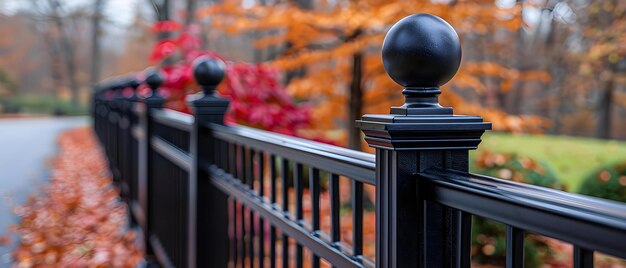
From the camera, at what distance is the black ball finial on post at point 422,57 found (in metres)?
1.18

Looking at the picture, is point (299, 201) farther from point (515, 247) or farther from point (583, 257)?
point (583, 257)

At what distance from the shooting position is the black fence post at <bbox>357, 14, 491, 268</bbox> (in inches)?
46.9

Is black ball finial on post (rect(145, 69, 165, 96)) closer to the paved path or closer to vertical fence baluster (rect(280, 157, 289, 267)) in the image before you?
the paved path

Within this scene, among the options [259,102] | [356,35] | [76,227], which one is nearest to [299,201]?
[259,102]

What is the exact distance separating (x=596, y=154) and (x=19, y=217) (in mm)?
10139

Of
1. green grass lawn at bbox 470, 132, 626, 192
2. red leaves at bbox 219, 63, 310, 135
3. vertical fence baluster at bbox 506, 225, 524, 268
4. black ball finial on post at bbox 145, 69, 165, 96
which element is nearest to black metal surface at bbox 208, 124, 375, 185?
vertical fence baluster at bbox 506, 225, 524, 268

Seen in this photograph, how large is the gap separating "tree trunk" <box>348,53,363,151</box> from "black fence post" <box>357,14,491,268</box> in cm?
607

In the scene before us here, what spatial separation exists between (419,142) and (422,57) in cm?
17

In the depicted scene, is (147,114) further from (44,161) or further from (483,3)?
(44,161)

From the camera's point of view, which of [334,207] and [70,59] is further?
[70,59]

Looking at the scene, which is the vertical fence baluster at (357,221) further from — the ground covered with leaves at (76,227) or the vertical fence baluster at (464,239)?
the ground covered with leaves at (76,227)

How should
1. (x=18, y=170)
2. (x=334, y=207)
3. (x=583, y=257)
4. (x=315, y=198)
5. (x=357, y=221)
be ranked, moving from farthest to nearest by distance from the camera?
1. (x=18, y=170)
2. (x=315, y=198)
3. (x=334, y=207)
4. (x=357, y=221)
5. (x=583, y=257)

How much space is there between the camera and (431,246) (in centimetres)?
126

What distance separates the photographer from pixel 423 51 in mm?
1180
